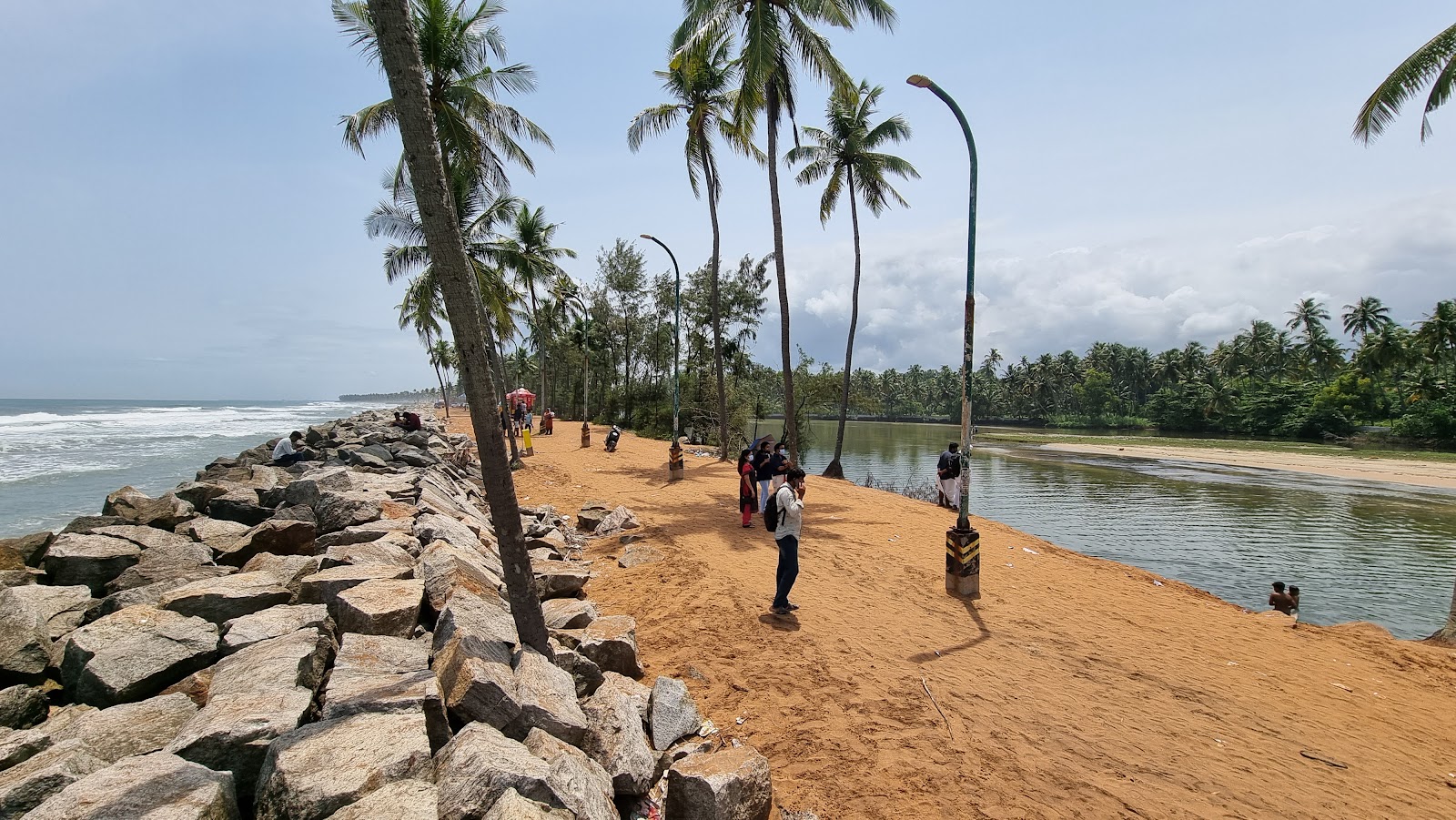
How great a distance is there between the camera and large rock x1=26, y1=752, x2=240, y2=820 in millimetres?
2588

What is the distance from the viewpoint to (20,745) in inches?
127

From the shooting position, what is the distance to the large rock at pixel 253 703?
3.16m

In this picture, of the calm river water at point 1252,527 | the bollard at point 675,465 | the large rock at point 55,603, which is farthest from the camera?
the bollard at point 675,465

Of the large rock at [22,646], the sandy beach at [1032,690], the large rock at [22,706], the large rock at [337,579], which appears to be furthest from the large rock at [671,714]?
the large rock at [22,646]

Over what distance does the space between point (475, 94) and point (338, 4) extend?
132 inches

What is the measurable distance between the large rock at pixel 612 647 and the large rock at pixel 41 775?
3.14 metres

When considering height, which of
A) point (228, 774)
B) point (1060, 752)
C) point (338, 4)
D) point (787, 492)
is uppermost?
point (338, 4)

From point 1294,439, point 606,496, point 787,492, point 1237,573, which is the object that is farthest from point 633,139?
point 1294,439

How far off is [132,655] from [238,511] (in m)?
5.23

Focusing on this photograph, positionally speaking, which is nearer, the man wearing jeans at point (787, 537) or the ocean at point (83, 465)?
the man wearing jeans at point (787, 537)

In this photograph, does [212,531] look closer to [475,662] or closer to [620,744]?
[475,662]

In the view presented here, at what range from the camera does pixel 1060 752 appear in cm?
498

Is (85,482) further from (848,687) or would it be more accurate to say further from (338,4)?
(848,687)

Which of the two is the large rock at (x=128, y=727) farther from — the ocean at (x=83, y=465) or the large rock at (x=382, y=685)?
the ocean at (x=83, y=465)
